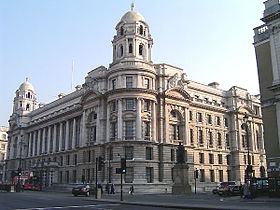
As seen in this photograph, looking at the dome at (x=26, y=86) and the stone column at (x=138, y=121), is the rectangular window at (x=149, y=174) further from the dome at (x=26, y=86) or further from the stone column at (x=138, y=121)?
the dome at (x=26, y=86)

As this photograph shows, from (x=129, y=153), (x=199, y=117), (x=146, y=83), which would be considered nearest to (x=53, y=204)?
(x=129, y=153)

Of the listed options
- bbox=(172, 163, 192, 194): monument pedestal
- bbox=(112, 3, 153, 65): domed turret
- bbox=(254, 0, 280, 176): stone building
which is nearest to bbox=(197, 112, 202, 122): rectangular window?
bbox=(112, 3, 153, 65): domed turret

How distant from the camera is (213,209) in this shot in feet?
63.2

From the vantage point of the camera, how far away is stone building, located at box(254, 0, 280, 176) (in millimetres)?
34844

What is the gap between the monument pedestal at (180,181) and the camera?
39031 mm

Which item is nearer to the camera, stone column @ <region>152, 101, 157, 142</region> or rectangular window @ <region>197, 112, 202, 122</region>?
stone column @ <region>152, 101, 157, 142</region>

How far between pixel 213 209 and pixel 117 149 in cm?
3454

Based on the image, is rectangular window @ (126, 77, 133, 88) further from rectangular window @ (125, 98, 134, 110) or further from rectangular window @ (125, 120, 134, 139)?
rectangular window @ (125, 120, 134, 139)

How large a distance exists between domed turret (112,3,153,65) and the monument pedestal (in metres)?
25.0

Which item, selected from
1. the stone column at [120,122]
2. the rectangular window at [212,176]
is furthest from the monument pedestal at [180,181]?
the rectangular window at [212,176]

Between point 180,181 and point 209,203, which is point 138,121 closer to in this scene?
point 180,181

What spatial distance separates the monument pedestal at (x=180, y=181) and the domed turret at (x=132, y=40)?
2500 centimetres

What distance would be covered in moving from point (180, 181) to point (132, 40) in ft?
100

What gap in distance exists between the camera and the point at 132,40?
194ft
